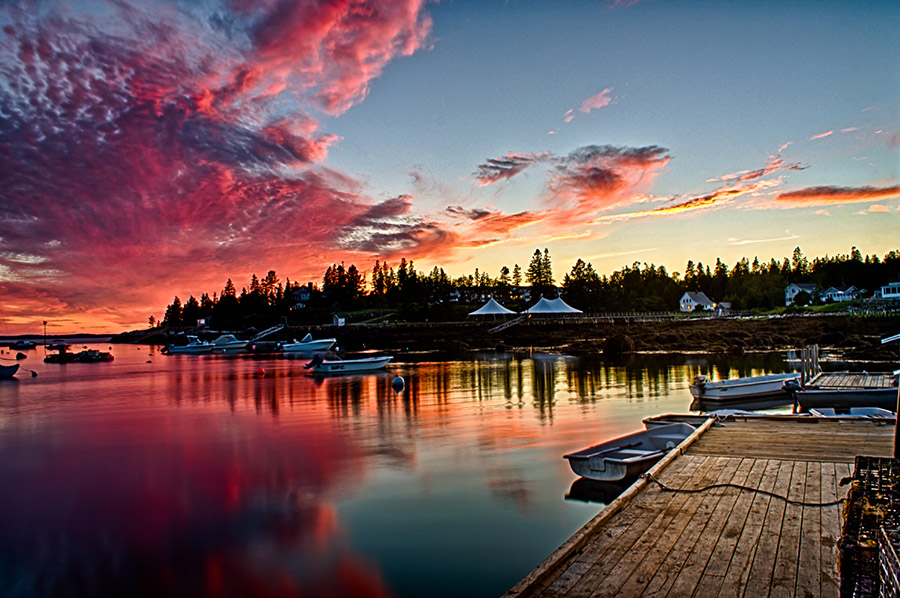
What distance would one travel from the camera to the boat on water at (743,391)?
2117cm

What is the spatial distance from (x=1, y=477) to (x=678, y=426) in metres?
19.2

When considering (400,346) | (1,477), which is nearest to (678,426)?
(1,477)

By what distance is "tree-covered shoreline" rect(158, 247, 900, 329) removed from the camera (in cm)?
12150

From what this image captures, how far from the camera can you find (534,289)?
12650 centimetres

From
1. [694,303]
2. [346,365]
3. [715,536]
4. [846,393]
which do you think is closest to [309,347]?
[346,365]

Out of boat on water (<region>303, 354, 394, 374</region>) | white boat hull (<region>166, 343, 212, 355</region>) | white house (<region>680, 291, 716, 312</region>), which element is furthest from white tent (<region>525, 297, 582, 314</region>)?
white boat hull (<region>166, 343, 212, 355</region>)

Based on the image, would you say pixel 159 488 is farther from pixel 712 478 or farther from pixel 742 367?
pixel 742 367

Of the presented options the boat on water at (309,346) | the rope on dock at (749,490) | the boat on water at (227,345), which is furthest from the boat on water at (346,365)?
the boat on water at (227,345)

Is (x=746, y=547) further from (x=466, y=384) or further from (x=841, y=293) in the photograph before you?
(x=841, y=293)

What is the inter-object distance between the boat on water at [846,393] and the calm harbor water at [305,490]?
528 cm

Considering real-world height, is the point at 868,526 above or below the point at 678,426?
above

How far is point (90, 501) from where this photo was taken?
45.4ft

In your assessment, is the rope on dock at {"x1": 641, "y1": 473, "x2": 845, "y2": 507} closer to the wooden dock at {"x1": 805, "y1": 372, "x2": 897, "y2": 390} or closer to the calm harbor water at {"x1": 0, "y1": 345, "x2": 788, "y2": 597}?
the calm harbor water at {"x1": 0, "y1": 345, "x2": 788, "y2": 597}

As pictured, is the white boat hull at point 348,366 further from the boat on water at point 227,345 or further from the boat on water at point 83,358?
the boat on water at point 227,345
